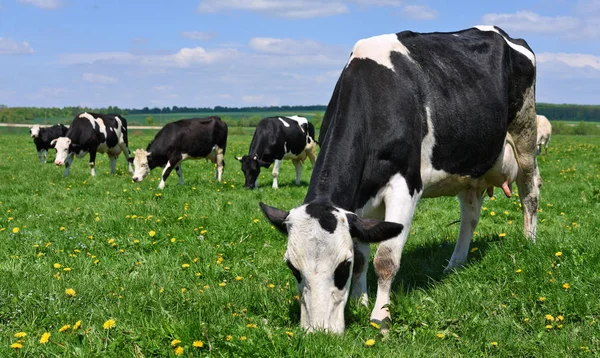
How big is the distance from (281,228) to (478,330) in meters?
1.71

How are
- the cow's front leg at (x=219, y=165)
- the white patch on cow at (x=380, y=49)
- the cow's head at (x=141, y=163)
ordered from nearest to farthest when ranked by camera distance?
1. the white patch on cow at (x=380, y=49)
2. the cow's head at (x=141, y=163)
3. the cow's front leg at (x=219, y=165)

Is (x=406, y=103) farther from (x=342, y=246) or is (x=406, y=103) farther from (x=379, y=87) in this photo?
(x=342, y=246)

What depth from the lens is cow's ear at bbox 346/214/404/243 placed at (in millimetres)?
4266

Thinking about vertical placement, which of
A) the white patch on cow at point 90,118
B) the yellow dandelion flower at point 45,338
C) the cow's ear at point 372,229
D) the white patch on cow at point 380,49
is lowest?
the yellow dandelion flower at point 45,338

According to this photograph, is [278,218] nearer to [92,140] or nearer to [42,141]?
[92,140]

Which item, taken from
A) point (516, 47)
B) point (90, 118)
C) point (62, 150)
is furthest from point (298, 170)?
point (516, 47)

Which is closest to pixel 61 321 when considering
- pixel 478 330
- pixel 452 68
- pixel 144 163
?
pixel 478 330

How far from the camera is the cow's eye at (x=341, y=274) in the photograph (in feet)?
13.8

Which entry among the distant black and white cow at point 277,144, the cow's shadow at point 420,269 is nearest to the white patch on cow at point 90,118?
the distant black and white cow at point 277,144

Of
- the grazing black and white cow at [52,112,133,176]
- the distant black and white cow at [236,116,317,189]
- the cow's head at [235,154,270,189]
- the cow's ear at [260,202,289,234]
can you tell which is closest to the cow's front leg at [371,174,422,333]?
the cow's ear at [260,202,289,234]

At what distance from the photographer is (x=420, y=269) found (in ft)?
21.3

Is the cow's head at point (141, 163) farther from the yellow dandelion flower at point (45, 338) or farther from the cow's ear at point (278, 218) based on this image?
the yellow dandelion flower at point (45, 338)

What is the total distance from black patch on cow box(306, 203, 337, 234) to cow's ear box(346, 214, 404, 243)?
0.13 metres

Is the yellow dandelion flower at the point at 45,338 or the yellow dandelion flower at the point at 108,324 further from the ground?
the yellow dandelion flower at the point at 108,324
